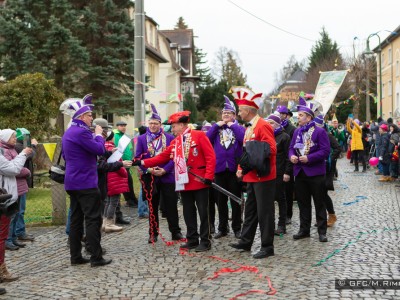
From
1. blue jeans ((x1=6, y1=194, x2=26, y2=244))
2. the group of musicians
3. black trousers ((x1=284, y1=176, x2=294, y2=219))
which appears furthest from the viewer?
black trousers ((x1=284, y1=176, x2=294, y2=219))

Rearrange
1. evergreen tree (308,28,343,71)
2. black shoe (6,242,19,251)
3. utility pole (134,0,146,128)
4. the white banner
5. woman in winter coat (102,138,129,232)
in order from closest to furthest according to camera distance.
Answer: black shoe (6,242,19,251)
woman in winter coat (102,138,129,232)
utility pole (134,0,146,128)
the white banner
evergreen tree (308,28,343,71)

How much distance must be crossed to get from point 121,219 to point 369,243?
480 cm

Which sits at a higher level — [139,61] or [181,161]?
[139,61]

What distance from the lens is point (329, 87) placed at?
16.7 m

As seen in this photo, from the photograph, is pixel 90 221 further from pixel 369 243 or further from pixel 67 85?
pixel 67 85

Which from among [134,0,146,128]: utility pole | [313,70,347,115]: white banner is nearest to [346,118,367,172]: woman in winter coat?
[313,70,347,115]: white banner

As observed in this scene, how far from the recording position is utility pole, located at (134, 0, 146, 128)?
46.6 feet

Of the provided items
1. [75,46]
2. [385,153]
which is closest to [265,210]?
[385,153]

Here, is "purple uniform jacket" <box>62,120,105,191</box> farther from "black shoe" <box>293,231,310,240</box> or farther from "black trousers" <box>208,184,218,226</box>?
"black shoe" <box>293,231,310,240</box>

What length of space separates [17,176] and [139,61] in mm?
6677

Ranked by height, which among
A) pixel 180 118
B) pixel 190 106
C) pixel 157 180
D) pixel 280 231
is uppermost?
pixel 190 106

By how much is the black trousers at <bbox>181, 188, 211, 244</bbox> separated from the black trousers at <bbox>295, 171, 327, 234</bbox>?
1.61 metres

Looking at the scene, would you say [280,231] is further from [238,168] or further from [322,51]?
[322,51]

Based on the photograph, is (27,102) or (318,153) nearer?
(318,153)
